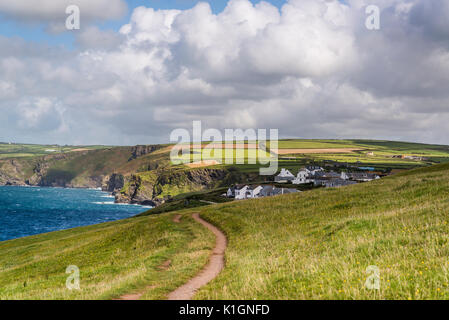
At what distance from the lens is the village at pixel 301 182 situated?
139125 mm

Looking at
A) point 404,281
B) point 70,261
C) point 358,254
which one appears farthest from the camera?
point 70,261

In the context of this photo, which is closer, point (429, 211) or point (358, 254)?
point (358, 254)

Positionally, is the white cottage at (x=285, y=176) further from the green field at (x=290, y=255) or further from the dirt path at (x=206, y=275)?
the dirt path at (x=206, y=275)

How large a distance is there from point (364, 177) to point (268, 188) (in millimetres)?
49102

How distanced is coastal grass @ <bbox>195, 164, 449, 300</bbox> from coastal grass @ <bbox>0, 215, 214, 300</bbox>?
8.64ft

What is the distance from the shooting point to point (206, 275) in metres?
18.5

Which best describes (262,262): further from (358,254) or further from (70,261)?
(70,261)

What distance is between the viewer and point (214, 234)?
33.4 metres

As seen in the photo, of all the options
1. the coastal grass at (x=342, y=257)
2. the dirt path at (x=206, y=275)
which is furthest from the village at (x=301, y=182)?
the dirt path at (x=206, y=275)

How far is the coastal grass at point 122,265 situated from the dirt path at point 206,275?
1.50 feet

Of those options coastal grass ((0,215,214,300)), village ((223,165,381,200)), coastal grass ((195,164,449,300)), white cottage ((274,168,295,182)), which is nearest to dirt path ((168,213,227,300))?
coastal grass ((0,215,214,300))

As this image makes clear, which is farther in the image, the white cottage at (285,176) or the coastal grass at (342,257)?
the white cottage at (285,176)
